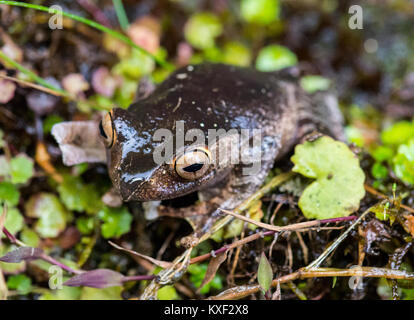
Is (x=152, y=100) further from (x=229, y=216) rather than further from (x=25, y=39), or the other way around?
(x=25, y=39)

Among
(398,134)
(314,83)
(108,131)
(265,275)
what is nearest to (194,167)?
(108,131)

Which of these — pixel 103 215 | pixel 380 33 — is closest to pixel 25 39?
pixel 103 215

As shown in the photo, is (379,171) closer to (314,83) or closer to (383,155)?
(383,155)

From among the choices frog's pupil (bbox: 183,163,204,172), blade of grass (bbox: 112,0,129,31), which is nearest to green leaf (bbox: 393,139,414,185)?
frog's pupil (bbox: 183,163,204,172)

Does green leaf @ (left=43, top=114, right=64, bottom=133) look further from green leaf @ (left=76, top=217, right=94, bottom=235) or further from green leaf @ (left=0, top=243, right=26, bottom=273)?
green leaf @ (left=0, top=243, right=26, bottom=273)

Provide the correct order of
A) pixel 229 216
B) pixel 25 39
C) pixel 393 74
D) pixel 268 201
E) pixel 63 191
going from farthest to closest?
pixel 393 74 < pixel 25 39 < pixel 63 191 < pixel 268 201 < pixel 229 216
